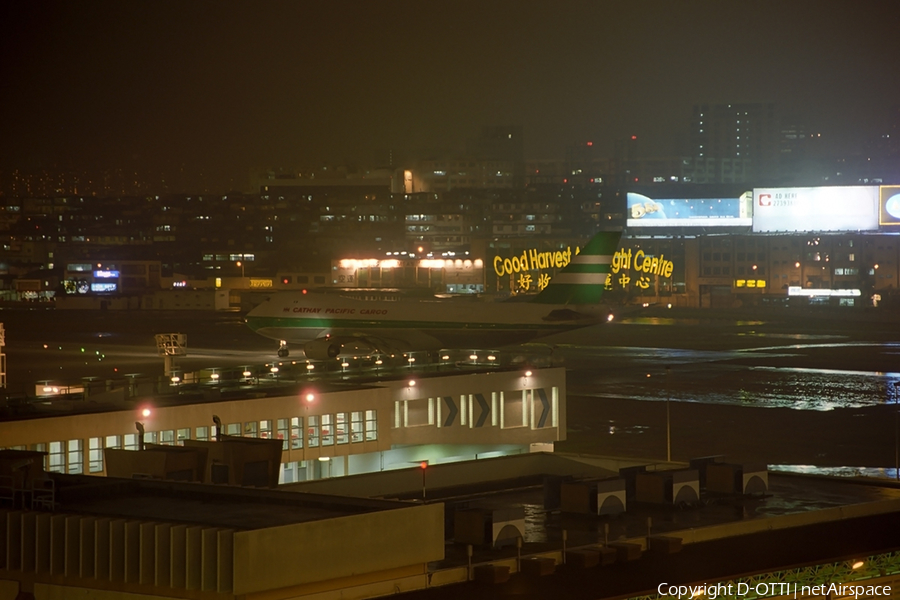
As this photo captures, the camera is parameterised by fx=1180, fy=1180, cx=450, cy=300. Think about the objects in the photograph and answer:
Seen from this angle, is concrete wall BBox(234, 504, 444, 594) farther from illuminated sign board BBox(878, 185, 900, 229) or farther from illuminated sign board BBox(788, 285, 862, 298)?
illuminated sign board BBox(788, 285, 862, 298)

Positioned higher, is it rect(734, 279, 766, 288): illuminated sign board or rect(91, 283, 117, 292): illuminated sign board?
rect(91, 283, 117, 292): illuminated sign board

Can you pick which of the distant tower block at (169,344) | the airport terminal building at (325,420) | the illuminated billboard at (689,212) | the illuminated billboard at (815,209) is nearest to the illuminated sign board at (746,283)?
the illuminated billboard at (689,212)

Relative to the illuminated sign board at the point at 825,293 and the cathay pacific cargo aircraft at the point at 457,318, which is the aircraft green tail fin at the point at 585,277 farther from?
the illuminated sign board at the point at 825,293

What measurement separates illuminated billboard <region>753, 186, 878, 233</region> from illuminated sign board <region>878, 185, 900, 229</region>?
73 cm

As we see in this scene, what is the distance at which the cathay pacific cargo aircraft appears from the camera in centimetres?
7194

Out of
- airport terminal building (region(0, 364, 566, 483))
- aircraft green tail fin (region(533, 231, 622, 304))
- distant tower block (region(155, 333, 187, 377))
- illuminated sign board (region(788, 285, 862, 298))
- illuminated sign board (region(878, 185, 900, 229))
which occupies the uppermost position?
illuminated sign board (region(878, 185, 900, 229))

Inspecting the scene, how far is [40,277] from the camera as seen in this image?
7844 inches

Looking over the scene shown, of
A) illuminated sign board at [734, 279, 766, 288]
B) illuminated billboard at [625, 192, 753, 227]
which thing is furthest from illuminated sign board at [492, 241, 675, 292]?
illuminated sign board at [734, 279, 766, 288]

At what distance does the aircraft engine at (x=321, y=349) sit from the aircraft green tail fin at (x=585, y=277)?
43.5 ft

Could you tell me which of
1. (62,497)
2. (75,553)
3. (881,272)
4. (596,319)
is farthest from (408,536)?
(881,272)

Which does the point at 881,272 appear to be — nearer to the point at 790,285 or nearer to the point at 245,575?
the point at 790,285

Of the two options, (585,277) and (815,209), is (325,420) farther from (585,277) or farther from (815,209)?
(815,209)

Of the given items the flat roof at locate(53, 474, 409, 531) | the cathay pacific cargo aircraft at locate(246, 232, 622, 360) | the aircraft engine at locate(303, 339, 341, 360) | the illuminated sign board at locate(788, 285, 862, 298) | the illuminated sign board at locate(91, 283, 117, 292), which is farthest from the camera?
the illuminated sign board at locate(91, 283, 117, 292)

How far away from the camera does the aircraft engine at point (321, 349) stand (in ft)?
238
